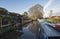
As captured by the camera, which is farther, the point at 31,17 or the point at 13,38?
the point at 31,17

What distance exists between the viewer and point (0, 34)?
609 cm

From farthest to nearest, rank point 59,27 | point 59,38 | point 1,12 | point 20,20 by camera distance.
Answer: point 20,20 < point 1,12 < point 59,27 < point 59,38

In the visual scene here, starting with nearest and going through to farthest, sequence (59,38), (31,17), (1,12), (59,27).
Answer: (59,38) → (59,27) → (1,12) → (31,17)

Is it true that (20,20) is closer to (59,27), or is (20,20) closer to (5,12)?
(5,12)

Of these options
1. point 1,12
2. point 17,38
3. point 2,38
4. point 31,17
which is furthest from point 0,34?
point 31,17

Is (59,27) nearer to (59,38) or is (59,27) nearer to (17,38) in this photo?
(59,38)

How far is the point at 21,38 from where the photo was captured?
5836 millimetres

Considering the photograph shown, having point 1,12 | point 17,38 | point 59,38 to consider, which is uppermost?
point 1,12

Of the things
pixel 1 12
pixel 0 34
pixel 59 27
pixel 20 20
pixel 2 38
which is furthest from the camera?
pixel 20 20

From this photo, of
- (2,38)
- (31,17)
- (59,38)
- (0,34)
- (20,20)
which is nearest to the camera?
(59,38)

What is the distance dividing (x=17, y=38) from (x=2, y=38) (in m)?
0.68

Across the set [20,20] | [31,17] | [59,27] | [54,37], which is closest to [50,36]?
[54,37]

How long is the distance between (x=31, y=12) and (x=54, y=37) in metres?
24.4

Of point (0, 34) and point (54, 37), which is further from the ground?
point (54, 37)
